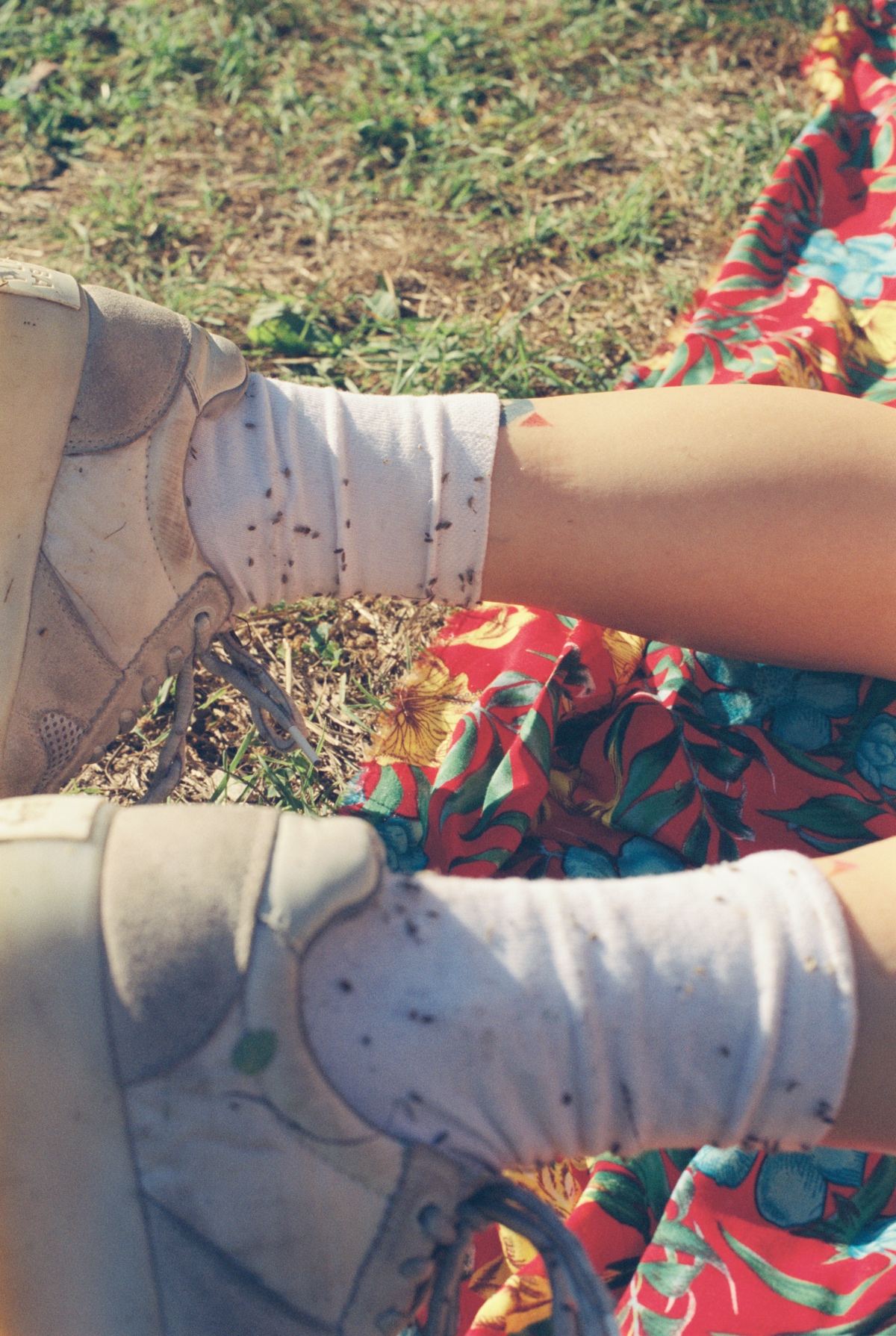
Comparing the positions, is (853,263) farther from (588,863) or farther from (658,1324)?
(658,1324)

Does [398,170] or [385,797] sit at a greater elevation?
[398,170]

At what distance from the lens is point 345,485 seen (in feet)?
3.45

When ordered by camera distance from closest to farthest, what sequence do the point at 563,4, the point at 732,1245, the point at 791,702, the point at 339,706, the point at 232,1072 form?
the point at 232,1072 → the point at 732,1245 → the point at 791,702 → the point at 339,706 → the point at 563,4

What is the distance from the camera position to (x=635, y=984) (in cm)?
74

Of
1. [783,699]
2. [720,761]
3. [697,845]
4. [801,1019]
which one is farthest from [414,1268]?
[783,699]

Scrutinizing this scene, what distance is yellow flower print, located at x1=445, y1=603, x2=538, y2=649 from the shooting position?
135 centimetres

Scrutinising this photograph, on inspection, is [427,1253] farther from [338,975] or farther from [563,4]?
[563,4]

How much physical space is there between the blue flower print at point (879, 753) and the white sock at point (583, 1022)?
0.44 metres

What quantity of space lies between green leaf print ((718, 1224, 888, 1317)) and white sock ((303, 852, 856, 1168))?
0.21 metres

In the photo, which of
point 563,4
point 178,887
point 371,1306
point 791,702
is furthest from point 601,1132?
point 563,4

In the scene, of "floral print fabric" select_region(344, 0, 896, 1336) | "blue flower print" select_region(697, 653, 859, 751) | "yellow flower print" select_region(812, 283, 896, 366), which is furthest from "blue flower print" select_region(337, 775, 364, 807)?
"yellow flower print" select_region(812, 283, 896, 366)

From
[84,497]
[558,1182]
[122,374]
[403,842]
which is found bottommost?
[558,1182]

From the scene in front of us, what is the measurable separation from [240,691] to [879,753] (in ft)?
2.43

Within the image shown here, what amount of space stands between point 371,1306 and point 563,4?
2409mm
